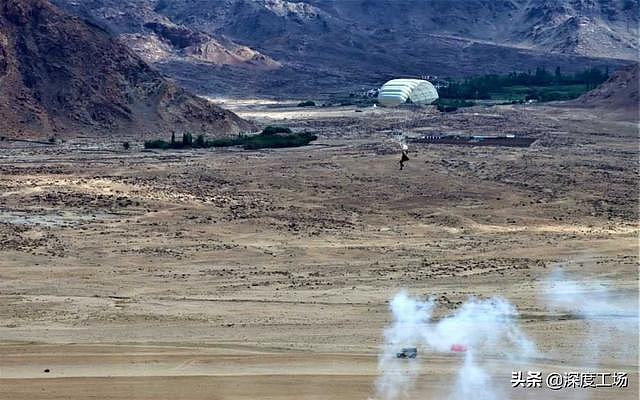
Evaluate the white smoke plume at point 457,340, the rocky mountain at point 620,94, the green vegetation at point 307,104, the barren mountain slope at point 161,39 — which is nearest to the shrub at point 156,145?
the green vegetation at point 307,104

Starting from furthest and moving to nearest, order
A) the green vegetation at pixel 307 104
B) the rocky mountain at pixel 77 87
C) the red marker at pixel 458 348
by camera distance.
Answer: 1. the green vegetation at pixel 307 104
2. the rocky mountain at pixel 77 87
3. the red marker at pixel 458 348

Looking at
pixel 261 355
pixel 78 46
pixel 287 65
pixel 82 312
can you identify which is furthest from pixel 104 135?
pixel 287 65

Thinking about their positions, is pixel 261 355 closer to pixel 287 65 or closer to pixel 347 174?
pixel 347 174

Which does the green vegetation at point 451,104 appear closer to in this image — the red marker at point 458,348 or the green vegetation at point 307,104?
the green vegetation at point 307,104

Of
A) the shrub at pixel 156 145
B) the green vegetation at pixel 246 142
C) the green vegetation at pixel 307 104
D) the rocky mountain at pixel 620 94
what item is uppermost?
the rocky mountain at pixel 620 94

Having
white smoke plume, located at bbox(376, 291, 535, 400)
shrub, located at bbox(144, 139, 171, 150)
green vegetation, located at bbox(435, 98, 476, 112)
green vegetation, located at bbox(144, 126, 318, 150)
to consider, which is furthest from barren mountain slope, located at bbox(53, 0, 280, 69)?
white smoke plume, located at bbox(376, 291, 535, 400)

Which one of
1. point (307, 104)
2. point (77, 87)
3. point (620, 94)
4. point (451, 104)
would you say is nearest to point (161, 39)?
point (307, 104)
